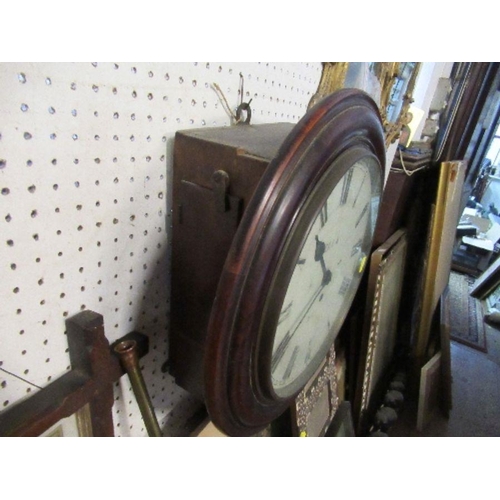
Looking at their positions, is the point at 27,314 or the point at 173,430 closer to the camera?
the point at 27,314

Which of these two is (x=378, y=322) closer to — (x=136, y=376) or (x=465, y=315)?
(x=136, y=376)

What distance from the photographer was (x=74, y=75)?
0.40 m

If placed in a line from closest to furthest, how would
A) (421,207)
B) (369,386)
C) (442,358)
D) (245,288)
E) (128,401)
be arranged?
1. (245,288)
2. (128,401)
3. (369,386)
4. (442,358)
5. (421,207)

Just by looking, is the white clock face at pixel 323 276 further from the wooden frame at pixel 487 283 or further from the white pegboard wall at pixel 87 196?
the wooden frame at pixel 487 283

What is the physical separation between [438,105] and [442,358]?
139 centimetres

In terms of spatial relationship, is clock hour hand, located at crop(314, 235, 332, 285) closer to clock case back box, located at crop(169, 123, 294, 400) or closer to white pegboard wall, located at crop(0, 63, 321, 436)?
clock case back box, located at crop(169, 123, 294, 400)

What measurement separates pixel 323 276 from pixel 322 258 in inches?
1.8

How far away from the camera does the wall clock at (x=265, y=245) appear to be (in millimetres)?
364

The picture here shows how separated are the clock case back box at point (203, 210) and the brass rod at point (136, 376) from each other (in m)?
0.10

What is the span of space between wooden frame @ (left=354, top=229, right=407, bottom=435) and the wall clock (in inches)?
24.4

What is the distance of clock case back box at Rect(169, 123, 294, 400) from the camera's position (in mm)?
452

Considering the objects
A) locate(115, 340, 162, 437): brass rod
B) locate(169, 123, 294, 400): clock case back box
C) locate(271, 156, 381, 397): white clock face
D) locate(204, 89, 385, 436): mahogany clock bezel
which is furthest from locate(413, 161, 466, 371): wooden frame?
locate(115, 340, 162, 437): brass rod
